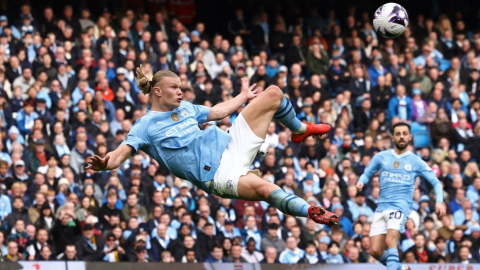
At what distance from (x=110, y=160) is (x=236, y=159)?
1.41m

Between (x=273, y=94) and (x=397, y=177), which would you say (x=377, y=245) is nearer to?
(x=397, y=177)

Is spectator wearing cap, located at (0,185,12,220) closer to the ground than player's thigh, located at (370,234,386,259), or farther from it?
farther from it

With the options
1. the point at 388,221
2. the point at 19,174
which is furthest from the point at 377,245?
the point at 19,174

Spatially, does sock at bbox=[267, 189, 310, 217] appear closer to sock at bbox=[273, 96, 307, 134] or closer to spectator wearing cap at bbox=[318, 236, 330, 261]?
sock at bbox=[273, 96, 307, 134]

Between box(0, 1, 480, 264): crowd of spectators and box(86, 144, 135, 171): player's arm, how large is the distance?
17.3ft

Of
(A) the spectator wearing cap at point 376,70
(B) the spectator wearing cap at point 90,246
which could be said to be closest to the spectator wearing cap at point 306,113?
(A) the spectator wearing cap at point 376,70

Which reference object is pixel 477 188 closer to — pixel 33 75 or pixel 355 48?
pixel 355 48

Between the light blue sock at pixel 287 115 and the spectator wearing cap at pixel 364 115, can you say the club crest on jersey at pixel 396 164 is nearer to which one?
the light blue sock at pixel 287 115

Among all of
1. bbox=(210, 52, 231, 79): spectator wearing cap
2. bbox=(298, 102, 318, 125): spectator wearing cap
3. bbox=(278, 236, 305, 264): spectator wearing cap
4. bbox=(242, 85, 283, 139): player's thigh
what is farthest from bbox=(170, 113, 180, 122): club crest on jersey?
bbox=(210, 52, 231, 79): spectator wearing cap

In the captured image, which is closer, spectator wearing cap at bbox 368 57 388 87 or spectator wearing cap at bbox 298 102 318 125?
spectator wearing cap at bbox 298 102 318 125

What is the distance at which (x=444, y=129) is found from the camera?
2003 centimetres

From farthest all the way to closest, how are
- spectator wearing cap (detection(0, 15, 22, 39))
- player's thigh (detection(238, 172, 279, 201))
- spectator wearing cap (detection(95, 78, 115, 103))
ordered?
spectator wearing cap (detection(0, 15, 22, 39))
spectator wearing cap (detection(95, 78, 115, 103))
player's thigh (detection(238, 172, 279, 201))

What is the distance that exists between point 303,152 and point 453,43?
240 inches

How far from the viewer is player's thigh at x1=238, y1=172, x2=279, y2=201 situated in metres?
10.3
